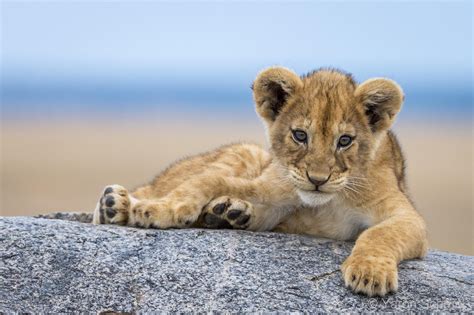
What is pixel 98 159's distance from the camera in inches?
1077

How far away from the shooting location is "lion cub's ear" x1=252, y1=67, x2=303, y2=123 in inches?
228

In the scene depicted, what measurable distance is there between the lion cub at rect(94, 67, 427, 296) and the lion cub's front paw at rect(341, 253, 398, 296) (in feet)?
0.49

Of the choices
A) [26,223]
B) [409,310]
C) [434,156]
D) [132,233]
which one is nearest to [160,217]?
[132,233]

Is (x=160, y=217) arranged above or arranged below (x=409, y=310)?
above

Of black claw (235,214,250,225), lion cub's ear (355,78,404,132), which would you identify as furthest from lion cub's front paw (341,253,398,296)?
lion cub's ear (355,78,404,132)

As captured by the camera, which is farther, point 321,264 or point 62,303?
point 321,264

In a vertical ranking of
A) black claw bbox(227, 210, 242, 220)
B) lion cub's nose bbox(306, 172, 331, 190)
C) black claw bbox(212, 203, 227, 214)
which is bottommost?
black claw bbox(227, 210, 242, 220)

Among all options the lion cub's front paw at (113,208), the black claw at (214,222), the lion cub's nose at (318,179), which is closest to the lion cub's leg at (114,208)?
the lion cub's front paw at (113,208)

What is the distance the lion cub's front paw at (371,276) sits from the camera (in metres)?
4.84

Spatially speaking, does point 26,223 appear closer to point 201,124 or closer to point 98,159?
point 98,159

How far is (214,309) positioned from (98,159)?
22.9 metres

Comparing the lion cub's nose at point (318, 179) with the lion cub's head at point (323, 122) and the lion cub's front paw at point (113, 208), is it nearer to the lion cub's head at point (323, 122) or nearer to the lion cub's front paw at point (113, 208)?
the lion cub's head at point (323, 122)

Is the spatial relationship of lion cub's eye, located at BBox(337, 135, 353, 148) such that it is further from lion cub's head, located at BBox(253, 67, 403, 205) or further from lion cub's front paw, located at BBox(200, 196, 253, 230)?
lion cub's front paw, located at BBox(200, 196, 253, 230)

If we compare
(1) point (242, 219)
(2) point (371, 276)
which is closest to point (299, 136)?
(1) point (242, 219)
